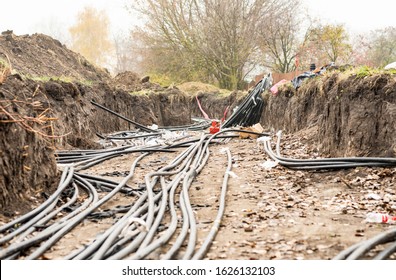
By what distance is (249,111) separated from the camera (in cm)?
1116

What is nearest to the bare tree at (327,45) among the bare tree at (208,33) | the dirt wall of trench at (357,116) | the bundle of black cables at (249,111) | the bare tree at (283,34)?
the bare tree at (283,34)

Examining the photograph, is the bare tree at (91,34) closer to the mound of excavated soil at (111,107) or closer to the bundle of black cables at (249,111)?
the mound of excavated soil at (111,107)

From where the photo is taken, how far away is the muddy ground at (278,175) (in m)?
2.84

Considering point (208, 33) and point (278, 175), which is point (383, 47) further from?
point (278, 175)

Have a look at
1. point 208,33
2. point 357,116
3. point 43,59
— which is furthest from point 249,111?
point 208,33

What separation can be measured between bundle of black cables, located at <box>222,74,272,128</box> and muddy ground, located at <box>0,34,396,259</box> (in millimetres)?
2265

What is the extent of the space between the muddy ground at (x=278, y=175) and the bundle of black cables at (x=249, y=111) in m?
2.26

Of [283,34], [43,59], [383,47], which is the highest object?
[283,34]

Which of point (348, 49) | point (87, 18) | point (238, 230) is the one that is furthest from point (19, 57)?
point (87, 18)

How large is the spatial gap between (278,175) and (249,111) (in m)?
6.27

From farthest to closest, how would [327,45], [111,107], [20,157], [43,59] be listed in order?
[327,45]
[43,59]
[111,107]
[20,157]

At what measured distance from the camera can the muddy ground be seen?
9.33ft

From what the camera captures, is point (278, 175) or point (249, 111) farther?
point (249, 111)

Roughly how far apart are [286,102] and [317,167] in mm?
5065
